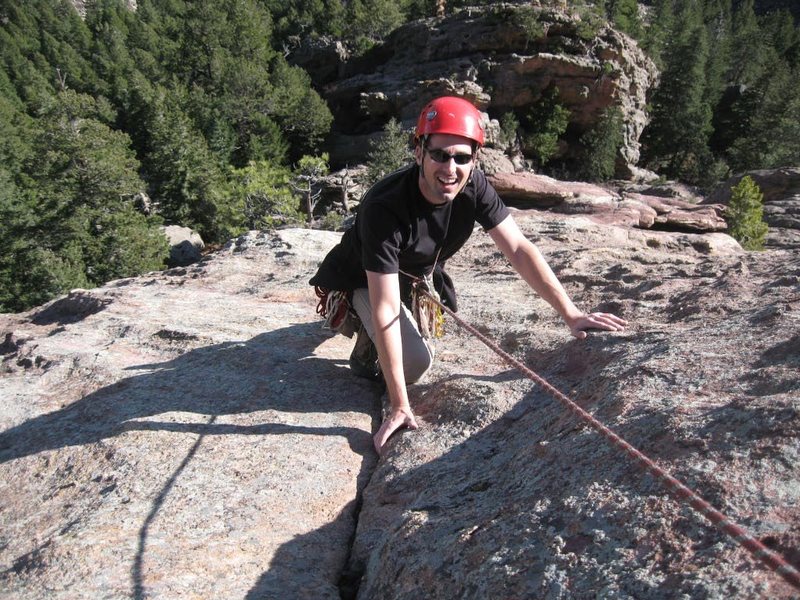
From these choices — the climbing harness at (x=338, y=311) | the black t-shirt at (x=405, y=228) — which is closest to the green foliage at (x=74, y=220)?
the climbing harness at (x=338, y=311)

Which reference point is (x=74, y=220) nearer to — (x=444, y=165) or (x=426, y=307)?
(x=426, y=307)

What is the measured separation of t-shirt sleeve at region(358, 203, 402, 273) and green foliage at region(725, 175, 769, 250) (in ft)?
55.1

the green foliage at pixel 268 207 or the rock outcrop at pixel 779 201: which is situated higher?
the rock outcrop at pixel 779 201

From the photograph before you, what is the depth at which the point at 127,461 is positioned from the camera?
2814 millimetres

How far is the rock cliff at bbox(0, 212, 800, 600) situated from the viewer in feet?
4.72

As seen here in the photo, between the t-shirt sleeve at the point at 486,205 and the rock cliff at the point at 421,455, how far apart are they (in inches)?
35.8

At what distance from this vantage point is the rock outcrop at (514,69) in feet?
119

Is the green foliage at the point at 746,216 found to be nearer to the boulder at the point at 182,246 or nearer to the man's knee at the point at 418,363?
the man's knee at the point at 418,363

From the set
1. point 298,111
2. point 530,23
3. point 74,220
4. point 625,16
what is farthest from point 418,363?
point 625,16

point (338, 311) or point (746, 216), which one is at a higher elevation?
point (338, 311)

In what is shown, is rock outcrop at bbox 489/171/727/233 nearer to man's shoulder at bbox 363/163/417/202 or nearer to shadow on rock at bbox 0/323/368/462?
shadow on rock at bbox 0/323/368/462

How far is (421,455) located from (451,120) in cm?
169

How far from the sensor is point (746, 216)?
18141 mm

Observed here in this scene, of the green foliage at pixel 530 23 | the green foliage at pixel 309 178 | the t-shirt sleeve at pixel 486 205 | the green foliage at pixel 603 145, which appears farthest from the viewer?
the green foliage at pixel 603 145
